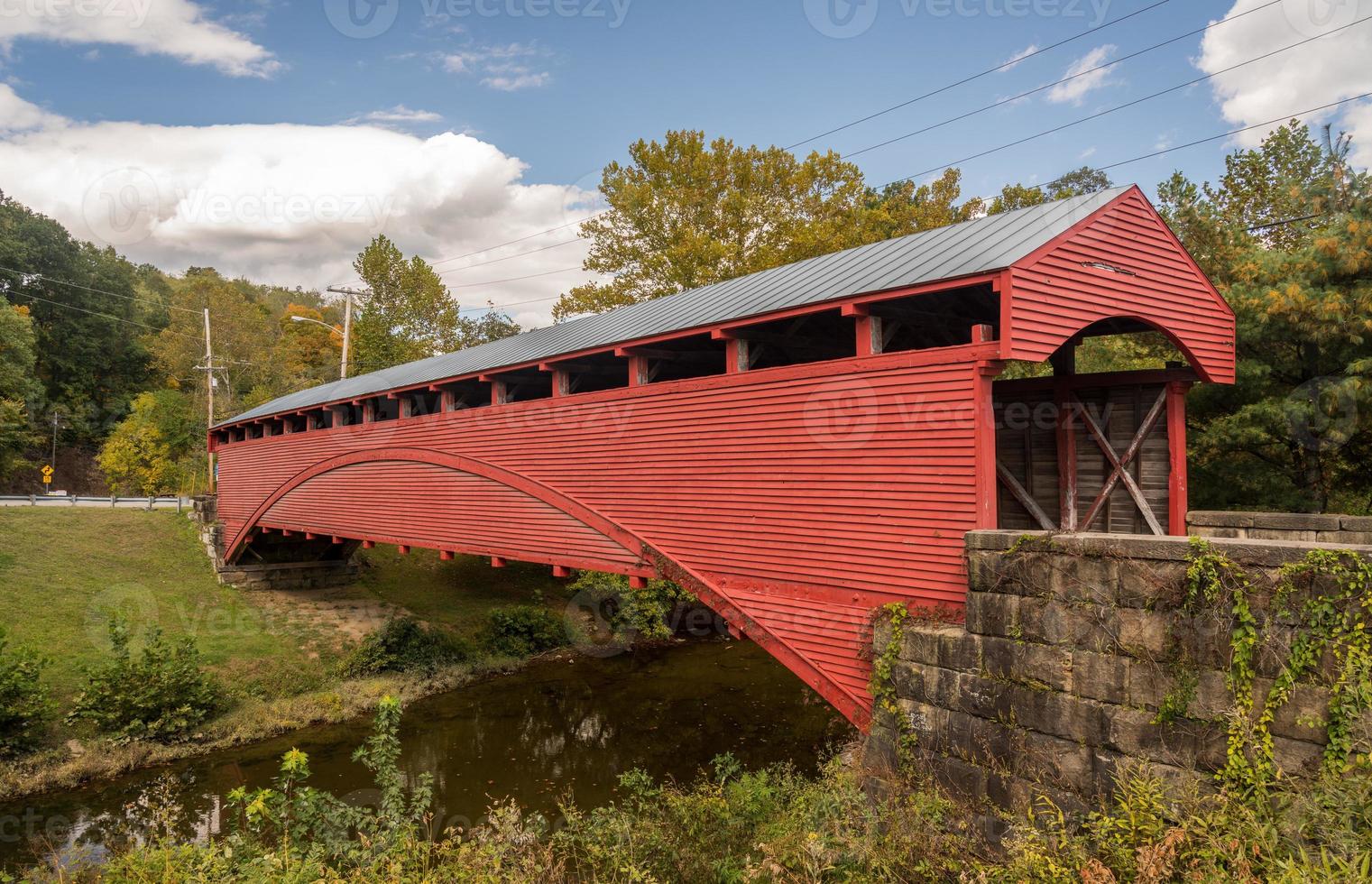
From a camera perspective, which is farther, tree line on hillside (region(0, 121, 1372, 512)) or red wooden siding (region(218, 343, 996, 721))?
tree line on hillside (region(0, 121, 1372, 512))

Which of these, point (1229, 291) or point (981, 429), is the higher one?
point (1229, 291)

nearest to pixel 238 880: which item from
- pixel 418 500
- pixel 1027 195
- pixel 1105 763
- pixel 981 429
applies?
pixel 1105 763

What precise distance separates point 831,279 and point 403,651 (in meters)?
15.9

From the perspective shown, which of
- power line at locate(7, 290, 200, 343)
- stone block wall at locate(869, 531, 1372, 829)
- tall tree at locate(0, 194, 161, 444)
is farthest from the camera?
power line at locate(7, 290, 200, 343)

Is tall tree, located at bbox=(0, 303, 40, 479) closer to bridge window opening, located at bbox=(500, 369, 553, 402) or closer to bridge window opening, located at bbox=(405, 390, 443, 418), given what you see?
bridge window opening, located at bbox=(405, 390, 443, 418)

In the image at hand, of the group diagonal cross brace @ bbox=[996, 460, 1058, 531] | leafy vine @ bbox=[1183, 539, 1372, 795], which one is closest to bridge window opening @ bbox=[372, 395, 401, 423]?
diagonal cross brace @ bbox=[996, 460, 1058, 531]

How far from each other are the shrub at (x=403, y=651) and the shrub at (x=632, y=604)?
3.98 meters

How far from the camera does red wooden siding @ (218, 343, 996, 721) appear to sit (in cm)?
766

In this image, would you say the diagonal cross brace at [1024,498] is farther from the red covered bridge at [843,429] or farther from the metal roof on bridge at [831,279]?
the metal roof on bridge at [831,279]

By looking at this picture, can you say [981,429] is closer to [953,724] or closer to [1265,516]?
[953,724]

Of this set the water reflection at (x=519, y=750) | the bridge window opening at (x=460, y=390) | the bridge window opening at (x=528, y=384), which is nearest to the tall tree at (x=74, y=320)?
the water reflection at (x=519, y=750)

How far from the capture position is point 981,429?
7.33 meters

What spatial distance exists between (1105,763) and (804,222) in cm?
2158

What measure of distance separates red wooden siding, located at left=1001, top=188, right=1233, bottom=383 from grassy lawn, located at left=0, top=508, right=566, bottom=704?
17.5 m
